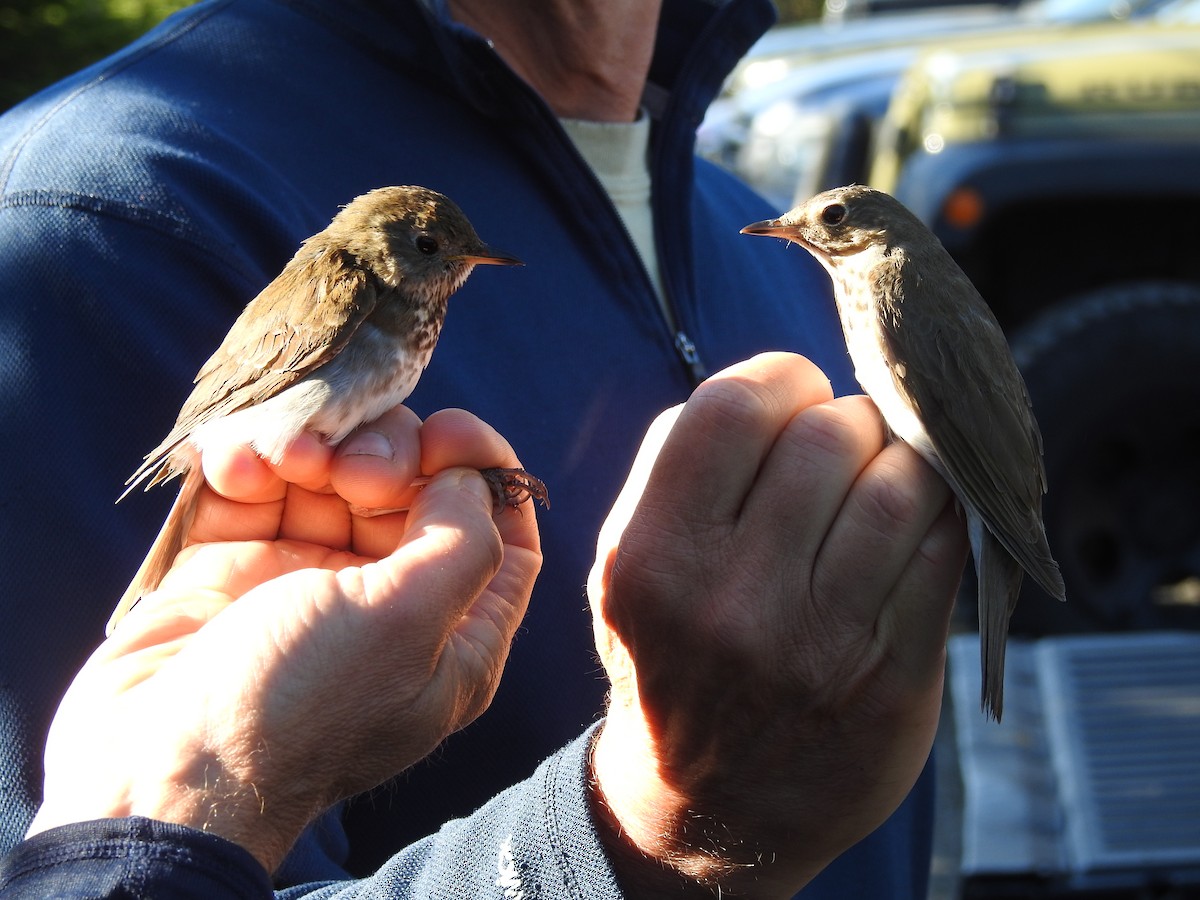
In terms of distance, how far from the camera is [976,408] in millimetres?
2076

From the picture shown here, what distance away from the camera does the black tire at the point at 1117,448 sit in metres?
5.78

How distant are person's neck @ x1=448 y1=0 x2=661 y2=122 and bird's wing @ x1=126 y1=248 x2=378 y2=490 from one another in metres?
0.77

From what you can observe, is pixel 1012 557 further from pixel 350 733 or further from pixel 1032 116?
pixel 1032 116

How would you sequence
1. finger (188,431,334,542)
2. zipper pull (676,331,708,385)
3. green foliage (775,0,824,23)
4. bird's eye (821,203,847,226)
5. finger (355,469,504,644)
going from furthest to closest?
green foliage (775,0,824,23) → zipper pull (676,331,708,385) → bird's eye (821,203,847,226) → finger (188,431,334,542) → finger (355,469,504,644)

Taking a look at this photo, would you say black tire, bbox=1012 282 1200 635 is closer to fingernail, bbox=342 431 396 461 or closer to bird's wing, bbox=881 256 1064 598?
bird's wing, bbox=881 256 1064 598

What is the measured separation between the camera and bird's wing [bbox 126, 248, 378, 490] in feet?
6.70

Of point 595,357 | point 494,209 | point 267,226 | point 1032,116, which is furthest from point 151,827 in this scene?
point 1032,116

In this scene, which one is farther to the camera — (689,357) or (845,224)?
(689,357)

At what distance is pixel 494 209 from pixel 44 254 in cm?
87

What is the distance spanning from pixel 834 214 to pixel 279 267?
1.01 m

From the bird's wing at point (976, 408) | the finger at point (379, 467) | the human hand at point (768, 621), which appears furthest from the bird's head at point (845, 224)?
the finger at point (379, 467)

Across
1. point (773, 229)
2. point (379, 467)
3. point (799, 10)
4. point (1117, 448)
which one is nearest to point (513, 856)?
point (379, 467)

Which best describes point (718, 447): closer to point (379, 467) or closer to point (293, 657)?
point (379, 467)

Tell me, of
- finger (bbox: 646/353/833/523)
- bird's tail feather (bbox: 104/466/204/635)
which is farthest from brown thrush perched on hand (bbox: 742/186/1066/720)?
bird's tail feather (bbox: 104/466/204/635)
